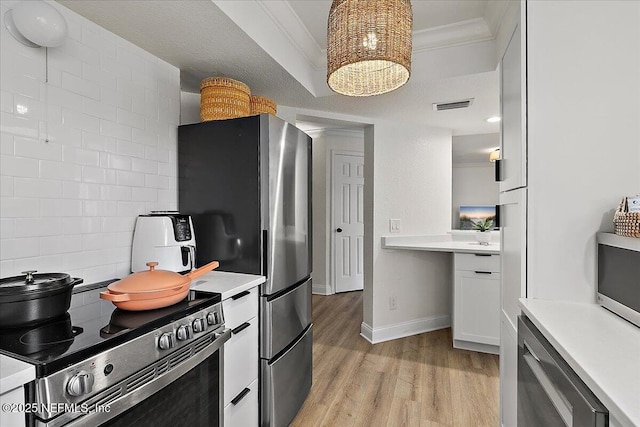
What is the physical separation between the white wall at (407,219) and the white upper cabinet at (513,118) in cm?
143

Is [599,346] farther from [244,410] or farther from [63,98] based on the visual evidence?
[63,98]

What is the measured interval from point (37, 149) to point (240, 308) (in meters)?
1.08

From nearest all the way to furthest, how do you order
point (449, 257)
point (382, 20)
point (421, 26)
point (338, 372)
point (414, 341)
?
1. point (382, 20)
2. point (421, 26)
3. point (338, 372)
4. point (414, 341)
5. point (449, 257)

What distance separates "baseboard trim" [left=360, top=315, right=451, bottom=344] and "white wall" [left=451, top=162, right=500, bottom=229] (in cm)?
322

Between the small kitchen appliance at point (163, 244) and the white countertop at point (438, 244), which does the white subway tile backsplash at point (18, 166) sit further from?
the white countertop at point (438, 244)

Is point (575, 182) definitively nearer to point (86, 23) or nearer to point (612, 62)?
point (612, 62)

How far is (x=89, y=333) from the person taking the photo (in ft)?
3.06

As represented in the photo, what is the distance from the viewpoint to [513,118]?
4.93 ft

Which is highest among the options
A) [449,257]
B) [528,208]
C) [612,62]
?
[612,62]


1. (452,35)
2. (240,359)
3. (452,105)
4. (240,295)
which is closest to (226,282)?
(240,295)

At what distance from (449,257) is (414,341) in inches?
38.8

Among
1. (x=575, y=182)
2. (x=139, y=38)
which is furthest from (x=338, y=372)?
(x=139, y=38)

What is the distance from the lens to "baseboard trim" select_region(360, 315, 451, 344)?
121 inches

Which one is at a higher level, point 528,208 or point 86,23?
point 86,23
